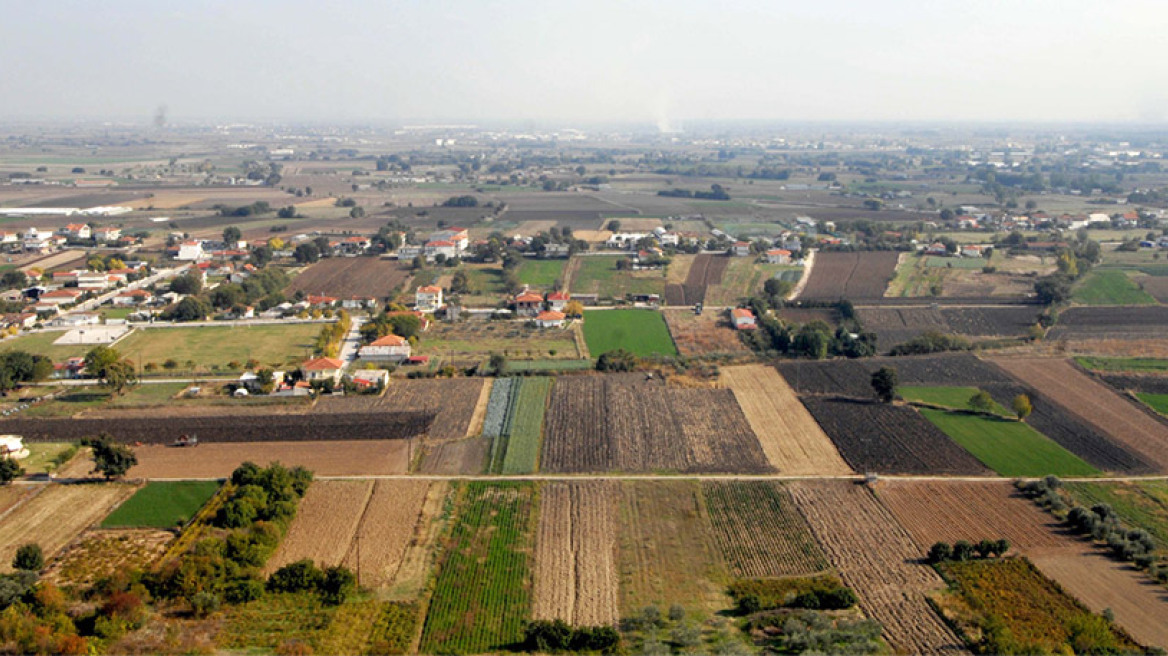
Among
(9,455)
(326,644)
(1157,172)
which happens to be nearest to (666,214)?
(9,455)

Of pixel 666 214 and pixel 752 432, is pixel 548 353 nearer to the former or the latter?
pixel 752 432

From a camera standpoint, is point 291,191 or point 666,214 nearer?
point 666,214

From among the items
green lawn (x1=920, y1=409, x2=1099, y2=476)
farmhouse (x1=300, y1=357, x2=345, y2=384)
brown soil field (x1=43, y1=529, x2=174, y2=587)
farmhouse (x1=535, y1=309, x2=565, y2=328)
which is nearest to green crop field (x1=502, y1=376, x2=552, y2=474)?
farmhouse (x1=300, y1=357, x2=345, y2=384)

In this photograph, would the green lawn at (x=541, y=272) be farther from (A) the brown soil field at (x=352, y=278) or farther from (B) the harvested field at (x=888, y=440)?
(B) the harvested field at (x=888, y=440)

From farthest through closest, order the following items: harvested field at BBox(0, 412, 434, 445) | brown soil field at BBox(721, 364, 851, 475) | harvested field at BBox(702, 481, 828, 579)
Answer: harvested field at BBox(0, 412, 434, 445) → brown soil field at BBox(721, 364, 851, 475) → harvested field at BBox(702, 481, 828, 579)

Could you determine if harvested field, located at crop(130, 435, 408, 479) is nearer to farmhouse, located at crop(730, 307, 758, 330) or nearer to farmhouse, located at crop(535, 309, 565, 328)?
farmhouse, located at crop(535, 309, 565, 328)

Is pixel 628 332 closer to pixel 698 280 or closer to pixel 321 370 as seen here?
pixel 698 280

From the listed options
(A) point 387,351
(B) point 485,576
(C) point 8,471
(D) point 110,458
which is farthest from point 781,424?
(C) point 8,471

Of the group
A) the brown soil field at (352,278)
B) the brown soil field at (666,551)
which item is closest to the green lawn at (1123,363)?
the brown soil field at (666,551)
